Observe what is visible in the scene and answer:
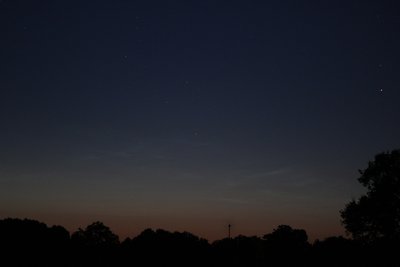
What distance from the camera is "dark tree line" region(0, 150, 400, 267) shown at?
4312 centimetres

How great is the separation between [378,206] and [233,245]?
98.8 m

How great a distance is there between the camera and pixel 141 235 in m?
122

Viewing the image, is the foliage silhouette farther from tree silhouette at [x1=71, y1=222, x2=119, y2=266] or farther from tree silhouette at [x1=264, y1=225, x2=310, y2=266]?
tree silhouette at [x1=264, y1=225, x2=310, y2=266]

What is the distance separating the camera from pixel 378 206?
1673 inches

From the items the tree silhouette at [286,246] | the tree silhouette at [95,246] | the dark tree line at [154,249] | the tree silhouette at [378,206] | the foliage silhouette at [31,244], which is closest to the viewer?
the tree silhouette at [378,206]

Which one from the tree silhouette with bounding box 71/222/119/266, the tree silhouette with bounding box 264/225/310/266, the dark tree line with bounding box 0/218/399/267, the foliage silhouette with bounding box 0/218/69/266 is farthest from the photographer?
the tree silhouette with bounding box 264/225/310/266

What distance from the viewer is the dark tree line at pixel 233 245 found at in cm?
4312

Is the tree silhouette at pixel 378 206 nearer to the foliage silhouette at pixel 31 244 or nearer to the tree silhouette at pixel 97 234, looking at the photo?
the foliage silhouette at pixel 31 244

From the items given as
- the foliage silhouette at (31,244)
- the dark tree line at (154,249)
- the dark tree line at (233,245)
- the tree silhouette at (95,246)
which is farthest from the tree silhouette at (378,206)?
the tree silhouette at (95,246)

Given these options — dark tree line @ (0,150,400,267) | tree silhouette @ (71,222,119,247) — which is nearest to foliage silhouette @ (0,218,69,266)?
dark tree line @ (0,150,400,267)

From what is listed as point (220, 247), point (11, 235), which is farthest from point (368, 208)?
point (220, 247)

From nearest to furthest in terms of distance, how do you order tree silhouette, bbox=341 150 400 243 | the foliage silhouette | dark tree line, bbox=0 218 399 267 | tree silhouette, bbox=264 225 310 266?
tree silhouette, bbox=341 150 400 243
the foliage silhouette
dark tree line, bbox=0 218 399 267
tree silhouette, bbox=264 225 310 266

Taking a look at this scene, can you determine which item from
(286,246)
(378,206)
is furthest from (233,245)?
(378,206)

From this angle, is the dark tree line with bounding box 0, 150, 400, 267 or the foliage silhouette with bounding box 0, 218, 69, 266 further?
the foliage silhouette with bounding box 0, 218, 69, 266
